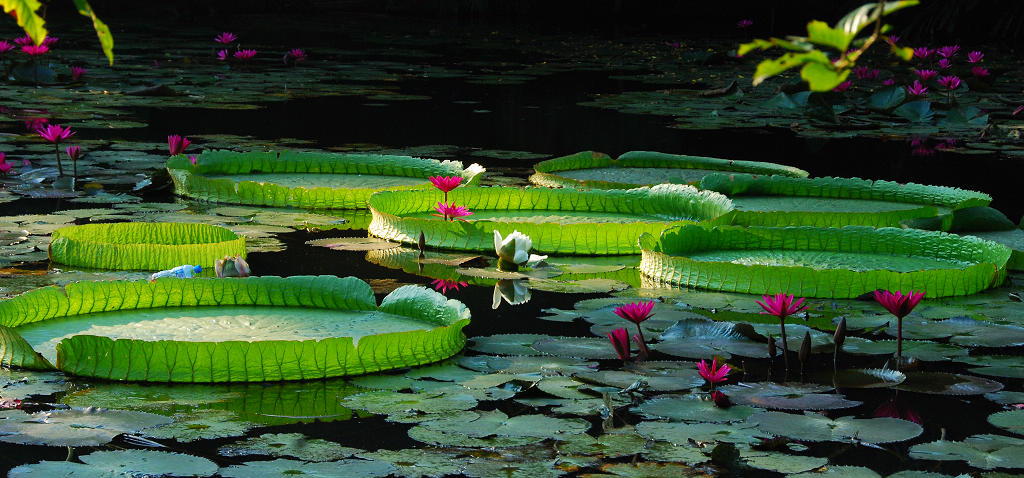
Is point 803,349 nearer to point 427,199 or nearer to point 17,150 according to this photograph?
point 427,199

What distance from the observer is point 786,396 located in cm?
277

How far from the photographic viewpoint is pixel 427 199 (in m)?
5.06

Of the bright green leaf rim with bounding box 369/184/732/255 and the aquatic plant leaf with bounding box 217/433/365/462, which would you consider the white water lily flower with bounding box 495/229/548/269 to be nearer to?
the bright green leaf rim with bounding box 369/184/732/255

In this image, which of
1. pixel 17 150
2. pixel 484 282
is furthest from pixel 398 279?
pixel 17 150

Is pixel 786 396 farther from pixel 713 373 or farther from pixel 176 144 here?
pixel 176 144

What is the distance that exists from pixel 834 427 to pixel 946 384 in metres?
0.49

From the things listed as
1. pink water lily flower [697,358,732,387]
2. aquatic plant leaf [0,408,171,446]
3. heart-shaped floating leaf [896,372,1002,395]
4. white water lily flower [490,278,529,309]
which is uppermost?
pink water lily flower [697,358,732,387]

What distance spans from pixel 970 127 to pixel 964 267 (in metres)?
5.53

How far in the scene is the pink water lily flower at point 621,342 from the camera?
2965mm

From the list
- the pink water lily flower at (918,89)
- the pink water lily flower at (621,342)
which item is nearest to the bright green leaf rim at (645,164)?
the pink water lily flower at (621,342)

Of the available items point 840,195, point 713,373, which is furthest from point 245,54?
point 713,373

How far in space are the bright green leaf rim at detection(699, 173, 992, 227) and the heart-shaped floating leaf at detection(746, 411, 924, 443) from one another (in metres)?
2.20

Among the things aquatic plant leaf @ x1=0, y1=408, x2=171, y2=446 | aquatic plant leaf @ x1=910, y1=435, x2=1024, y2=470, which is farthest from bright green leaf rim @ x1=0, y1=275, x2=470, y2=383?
aquatic plant leaf @ x1=910, y1=435, x2=1024, y2=470

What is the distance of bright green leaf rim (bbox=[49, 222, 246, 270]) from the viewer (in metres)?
3.92
